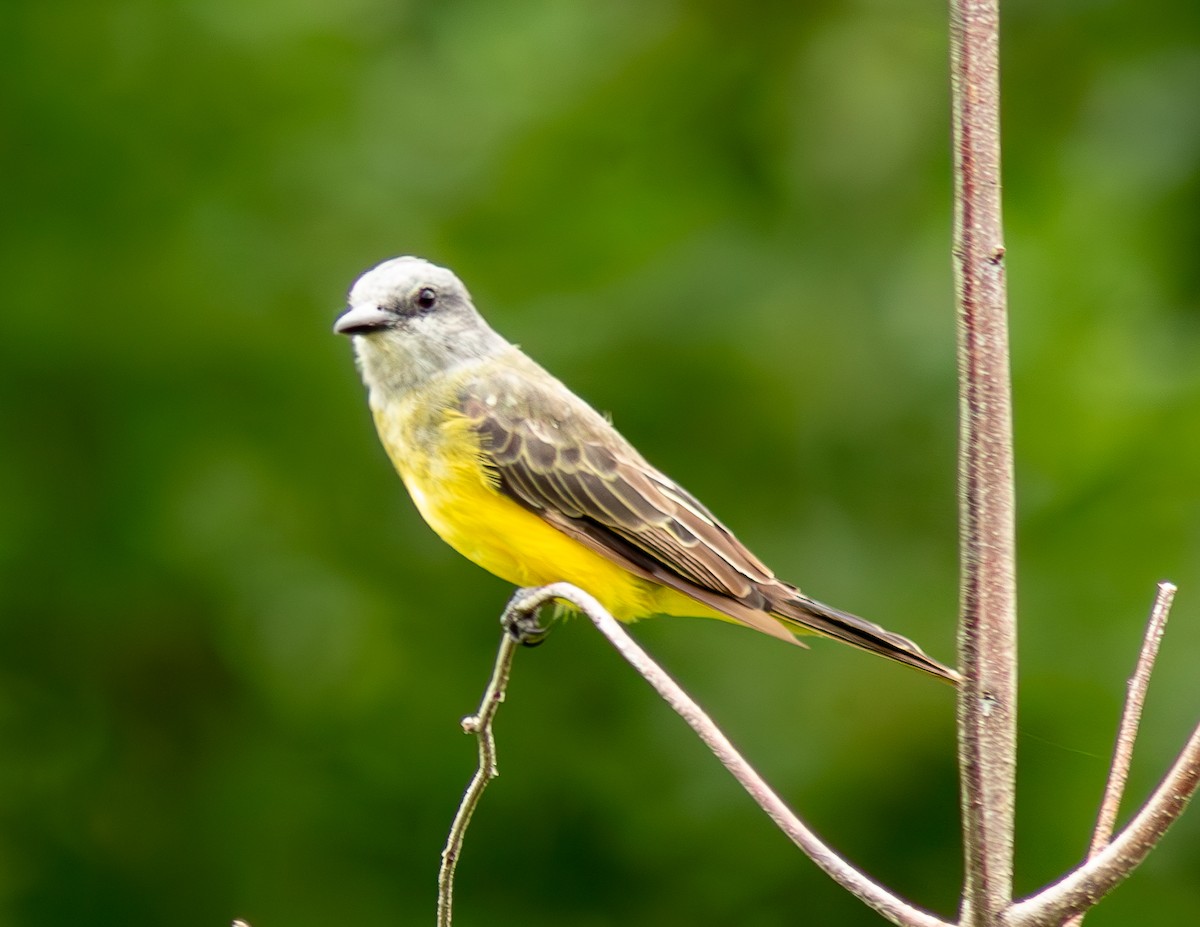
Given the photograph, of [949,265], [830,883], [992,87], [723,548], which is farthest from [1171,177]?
[992,87]

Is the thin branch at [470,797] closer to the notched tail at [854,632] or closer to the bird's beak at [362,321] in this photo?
the notched tail at [854,632]

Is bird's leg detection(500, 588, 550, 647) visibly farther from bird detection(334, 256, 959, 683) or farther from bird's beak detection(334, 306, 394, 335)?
bird's beak detection(334, 306, 394, 335)

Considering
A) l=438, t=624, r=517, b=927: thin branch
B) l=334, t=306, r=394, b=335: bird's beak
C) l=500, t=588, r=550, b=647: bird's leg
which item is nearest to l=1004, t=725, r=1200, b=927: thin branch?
l=438, t=624, r=517, b=927: thin branch

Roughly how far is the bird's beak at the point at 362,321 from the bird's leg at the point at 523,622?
81 centimetres

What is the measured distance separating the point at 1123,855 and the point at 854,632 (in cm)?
223

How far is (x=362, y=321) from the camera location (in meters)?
4.09

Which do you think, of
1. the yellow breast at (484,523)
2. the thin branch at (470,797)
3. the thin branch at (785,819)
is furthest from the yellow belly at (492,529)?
the thin branch at (785,819)

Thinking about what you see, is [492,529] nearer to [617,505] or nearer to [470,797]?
[617,505]

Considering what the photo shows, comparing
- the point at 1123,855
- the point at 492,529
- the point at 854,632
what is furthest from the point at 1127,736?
the point at 492,529

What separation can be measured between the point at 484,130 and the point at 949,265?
1.65 metres

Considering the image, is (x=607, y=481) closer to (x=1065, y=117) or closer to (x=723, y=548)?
(x=723, y=548)

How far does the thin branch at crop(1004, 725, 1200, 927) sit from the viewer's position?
5.43ft

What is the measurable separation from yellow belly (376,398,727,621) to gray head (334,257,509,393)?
0.49 ft

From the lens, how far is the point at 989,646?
173 cm
